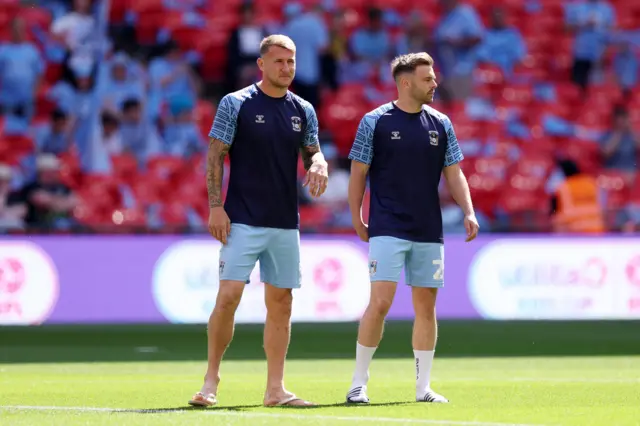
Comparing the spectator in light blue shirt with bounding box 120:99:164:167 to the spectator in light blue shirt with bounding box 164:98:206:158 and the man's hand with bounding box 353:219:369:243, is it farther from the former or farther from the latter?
the man's hand with bounding box 353:219:369:243

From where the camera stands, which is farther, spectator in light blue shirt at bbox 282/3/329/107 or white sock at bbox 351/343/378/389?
spectator in light blue shirt at bbox 282/3/329/107

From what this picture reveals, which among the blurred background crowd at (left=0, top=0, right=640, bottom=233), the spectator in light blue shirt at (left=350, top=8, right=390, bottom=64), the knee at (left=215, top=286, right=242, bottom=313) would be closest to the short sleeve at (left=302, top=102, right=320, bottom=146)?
the knee at (left=215, top=286, right=242, bottom=313)

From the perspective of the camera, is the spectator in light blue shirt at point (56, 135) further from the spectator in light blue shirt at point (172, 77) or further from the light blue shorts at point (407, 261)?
the light blue shorts at point (407, 261)

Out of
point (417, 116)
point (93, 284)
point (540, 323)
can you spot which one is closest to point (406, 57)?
point (417, 116)

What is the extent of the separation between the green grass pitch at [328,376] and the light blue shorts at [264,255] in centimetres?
87

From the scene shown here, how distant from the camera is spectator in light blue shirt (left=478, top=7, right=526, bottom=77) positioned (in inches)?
878

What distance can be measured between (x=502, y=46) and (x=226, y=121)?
14.6 meters

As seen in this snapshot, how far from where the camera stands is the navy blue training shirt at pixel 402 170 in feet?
28.7

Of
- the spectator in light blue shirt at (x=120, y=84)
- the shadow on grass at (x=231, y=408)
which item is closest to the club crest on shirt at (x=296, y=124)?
the shadow on grass at (x=231, y=408)

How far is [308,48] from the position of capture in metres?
21.3

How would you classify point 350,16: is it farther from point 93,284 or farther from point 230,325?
point 230,325

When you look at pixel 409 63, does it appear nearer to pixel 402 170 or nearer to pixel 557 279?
pixel 402 170

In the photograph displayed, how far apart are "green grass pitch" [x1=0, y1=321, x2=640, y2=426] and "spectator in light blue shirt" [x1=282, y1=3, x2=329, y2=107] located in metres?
5.30

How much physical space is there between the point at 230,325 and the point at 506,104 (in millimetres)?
14197
